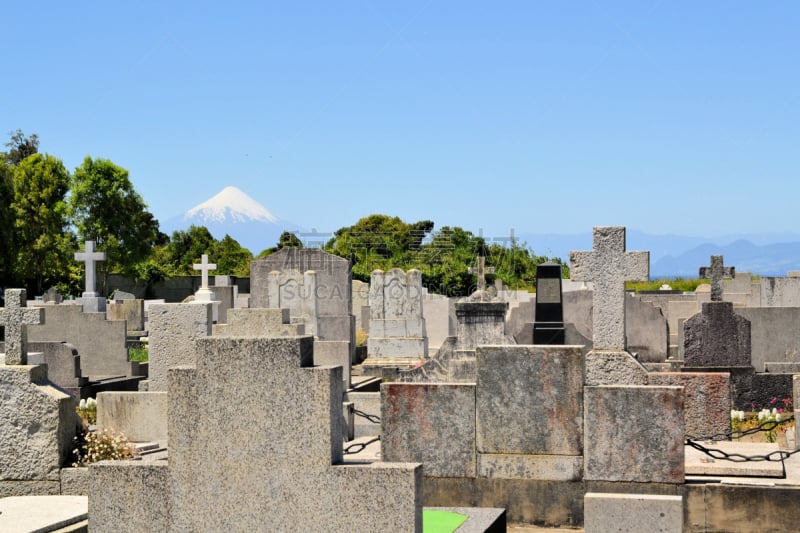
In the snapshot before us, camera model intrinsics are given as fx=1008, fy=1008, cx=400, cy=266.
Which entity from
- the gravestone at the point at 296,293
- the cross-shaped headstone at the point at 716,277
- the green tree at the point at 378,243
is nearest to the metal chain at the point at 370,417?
the cross-shaped headstone at the point at 716,277

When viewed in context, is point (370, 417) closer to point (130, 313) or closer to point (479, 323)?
point (479, 323)

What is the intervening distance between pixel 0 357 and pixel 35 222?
1903 inches

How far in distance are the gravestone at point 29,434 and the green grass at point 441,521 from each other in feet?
9.97

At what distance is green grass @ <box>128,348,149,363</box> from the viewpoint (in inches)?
903

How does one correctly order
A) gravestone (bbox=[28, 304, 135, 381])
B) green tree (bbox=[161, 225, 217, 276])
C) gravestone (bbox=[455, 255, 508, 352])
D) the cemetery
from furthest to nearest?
green tree (bbox=[161, 225, 217, 276]), gravestone (bbox=[28, 304, 135, 381]), gravestone (bbox=[455, 255, 508, 352]), the cemetery

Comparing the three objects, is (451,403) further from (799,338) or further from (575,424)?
(799,338)

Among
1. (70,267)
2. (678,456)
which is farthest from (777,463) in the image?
(70,267)

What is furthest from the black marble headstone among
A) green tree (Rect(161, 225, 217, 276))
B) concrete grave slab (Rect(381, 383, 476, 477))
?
green tree (Rect(161, 225, 217, 276))

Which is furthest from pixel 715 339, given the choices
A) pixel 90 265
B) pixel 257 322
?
pixel 90 265

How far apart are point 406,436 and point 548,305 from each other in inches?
458

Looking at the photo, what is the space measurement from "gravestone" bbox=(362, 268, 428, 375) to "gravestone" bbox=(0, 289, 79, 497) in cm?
1769

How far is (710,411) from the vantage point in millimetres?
10438

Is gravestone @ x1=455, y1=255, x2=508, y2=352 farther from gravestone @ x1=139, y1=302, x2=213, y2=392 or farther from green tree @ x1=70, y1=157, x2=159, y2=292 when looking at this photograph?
green tree @ x1=70, y1=157, x2=159, y2=292

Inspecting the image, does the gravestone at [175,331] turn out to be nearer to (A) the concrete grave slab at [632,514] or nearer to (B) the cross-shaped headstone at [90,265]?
(A) the concrete grave slab at [632,514]
